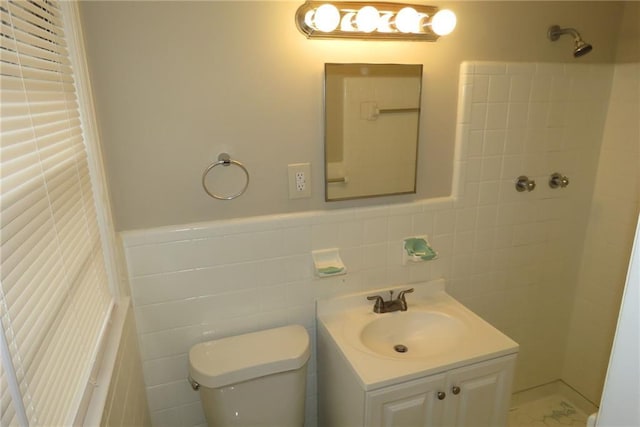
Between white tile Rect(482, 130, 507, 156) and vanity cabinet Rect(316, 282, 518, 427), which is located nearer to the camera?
vanity cabinet Rect(316, 282, 518, 427)

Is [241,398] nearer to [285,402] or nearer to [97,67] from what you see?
[285,402]

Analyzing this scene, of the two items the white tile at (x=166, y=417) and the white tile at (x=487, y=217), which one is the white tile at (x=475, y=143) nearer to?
the white tile at (x=487, y=217)

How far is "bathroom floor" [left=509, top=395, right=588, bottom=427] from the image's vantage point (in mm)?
2061

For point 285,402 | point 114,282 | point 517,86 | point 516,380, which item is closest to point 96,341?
point 114,282

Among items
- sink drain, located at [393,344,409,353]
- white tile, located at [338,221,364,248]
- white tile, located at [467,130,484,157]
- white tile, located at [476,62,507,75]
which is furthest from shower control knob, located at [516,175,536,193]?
sink drain, located at [393,344,409,353]

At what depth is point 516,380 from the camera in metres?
2.15

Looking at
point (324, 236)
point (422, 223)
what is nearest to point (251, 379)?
point (324, 236)

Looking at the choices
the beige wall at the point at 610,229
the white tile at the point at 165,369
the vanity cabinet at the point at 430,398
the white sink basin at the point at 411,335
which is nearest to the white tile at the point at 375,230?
the white sink basin at the point at 411,335

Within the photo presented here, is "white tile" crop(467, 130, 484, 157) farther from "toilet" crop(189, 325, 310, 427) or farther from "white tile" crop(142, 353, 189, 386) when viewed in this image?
"white tile" crop(142, 353, 189, 386)

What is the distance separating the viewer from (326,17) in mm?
1221

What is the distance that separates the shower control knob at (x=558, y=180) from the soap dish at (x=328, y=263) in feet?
3.48

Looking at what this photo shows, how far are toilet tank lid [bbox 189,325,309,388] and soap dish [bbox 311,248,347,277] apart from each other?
238mm

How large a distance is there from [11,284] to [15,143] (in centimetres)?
23

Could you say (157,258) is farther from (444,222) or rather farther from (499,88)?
(499,88)
